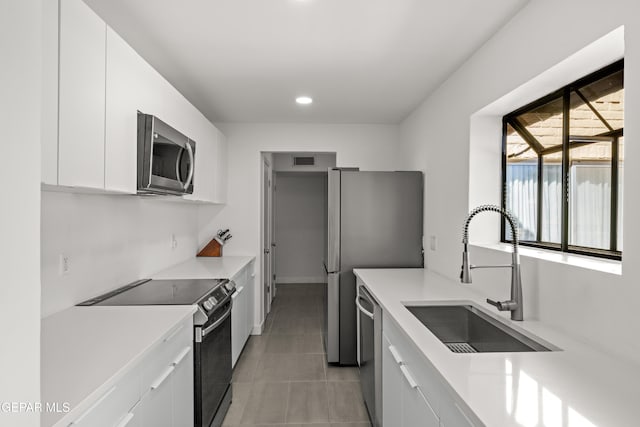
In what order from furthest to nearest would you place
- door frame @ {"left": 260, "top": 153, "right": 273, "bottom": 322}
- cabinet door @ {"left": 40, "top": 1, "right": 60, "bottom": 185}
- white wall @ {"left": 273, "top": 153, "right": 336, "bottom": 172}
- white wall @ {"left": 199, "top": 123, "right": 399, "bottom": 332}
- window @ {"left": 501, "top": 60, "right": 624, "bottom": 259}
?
white wall @ {"left": 273, "top": 153, "right": 336, "bottom": 172} < door frame @ {"left": 260, "top": 153, "right": 273, "bottom": 322} < white wall @ {"left": 199, "top": 123, "right": 399, "bottom": 332} < window @ {"left": 501, "top": 60, "right": 624, "bottom": 259} < cabinet door @ {"left": 40, "top": 1, "right": 60, "bottom": 185}

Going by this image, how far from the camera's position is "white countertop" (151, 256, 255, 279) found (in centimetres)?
294

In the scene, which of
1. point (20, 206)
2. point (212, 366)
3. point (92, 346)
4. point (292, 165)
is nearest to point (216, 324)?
point (212, 366)

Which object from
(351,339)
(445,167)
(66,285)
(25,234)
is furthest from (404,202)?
(25,234)

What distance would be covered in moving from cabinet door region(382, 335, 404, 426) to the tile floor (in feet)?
1.95

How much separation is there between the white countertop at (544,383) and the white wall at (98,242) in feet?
5.38

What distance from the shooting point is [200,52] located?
2.43 metres

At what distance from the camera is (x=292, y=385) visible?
3094mm

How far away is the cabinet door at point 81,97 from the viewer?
1375 mm

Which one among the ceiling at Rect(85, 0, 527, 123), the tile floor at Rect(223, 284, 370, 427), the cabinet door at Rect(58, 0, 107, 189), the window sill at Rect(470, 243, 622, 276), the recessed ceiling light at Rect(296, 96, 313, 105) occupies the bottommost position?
the tile floor at Rect(223, 284, 370, 427)

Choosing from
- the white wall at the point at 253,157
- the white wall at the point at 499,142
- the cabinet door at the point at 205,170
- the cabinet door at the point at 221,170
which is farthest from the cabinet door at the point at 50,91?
the white wall at the point at 253,157

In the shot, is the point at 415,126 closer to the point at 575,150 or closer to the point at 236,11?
the point at 575,150

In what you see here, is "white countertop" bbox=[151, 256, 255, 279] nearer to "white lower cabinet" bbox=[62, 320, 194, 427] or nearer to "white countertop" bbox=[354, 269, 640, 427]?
"white lower cabinet" bbox=[62, 320, 194, 427]

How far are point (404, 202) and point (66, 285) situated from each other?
2556mm

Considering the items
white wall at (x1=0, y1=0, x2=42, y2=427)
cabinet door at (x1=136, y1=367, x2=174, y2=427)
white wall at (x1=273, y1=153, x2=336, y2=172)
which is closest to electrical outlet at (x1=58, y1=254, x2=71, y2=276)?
cabinet door at (x1=136, y1=367, x2=174, y2=427)
